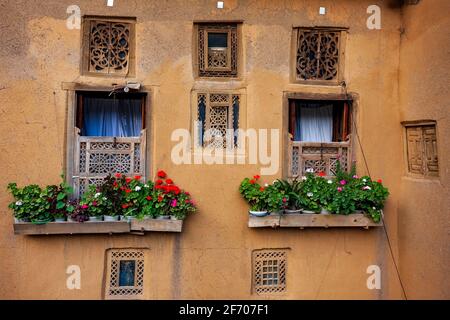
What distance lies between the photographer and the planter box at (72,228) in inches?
176

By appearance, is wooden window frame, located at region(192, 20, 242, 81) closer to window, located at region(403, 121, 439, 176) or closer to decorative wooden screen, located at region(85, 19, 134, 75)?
decorative wooden screen, located at region(85, 19, 134, 75)

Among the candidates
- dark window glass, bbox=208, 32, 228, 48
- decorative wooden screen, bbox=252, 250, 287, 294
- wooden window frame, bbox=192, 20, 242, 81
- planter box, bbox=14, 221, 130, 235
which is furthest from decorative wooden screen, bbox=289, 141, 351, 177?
planter box, bbox=14, 221, 130, 235

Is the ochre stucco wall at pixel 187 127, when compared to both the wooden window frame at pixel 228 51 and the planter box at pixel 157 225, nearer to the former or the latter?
the wooden window frame at pixel 228 51

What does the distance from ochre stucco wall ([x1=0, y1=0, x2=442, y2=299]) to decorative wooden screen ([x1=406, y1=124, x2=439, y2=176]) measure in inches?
5.8

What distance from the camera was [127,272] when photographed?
16.4 feet

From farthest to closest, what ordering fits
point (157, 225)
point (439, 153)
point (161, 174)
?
point (161, 174)
point (157, 225)
point (439, 153)

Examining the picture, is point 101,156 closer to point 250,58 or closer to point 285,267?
point 250,58

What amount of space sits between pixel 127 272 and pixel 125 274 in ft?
0.12

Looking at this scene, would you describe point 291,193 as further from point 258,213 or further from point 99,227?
point 99,227

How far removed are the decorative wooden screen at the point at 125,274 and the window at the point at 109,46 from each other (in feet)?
7.50

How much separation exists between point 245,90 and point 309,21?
124 cm

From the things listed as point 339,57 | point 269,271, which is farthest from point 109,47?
point 269,271

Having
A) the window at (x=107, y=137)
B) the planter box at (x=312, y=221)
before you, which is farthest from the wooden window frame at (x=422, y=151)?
the window at (x=107, y=137)

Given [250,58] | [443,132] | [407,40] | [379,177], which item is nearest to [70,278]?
[250,58]
